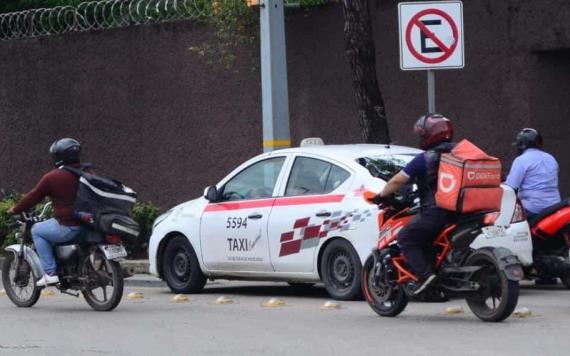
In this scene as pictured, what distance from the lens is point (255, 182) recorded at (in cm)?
1465

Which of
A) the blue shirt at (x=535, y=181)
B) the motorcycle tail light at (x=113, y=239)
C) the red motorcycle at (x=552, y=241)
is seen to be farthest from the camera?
the blue shirt at (x=535, y=181)

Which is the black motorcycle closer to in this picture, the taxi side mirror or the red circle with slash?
the taxi side mirror

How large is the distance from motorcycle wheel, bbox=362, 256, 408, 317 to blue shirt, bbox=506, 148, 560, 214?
2.83 m

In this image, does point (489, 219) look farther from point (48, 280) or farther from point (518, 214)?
point (48, 280)

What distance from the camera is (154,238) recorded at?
15531 millimetres

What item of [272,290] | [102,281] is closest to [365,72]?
[272,290]

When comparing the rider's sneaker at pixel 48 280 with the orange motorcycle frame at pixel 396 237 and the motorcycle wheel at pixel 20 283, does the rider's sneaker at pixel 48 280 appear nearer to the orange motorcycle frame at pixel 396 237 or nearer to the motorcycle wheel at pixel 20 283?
the motorcycle wheel at pixel 20 283

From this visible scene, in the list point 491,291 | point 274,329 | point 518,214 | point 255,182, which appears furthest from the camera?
point 255,182

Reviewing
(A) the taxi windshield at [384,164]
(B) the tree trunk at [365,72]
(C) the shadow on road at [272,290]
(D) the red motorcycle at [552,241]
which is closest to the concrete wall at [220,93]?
(B) the tree trunk at [365,72]

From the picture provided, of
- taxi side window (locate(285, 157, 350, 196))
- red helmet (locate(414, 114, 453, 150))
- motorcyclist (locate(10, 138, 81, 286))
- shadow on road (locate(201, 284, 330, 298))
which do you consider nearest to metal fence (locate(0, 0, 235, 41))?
shadow on road (locate(201, 284, 330, 298))

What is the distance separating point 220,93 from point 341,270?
7600 millimetres

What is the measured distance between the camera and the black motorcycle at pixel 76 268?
13.1 m

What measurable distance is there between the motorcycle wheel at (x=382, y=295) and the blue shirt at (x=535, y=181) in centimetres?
283

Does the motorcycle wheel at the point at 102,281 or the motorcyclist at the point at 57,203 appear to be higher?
the motorcyclist at the point at 57,203
